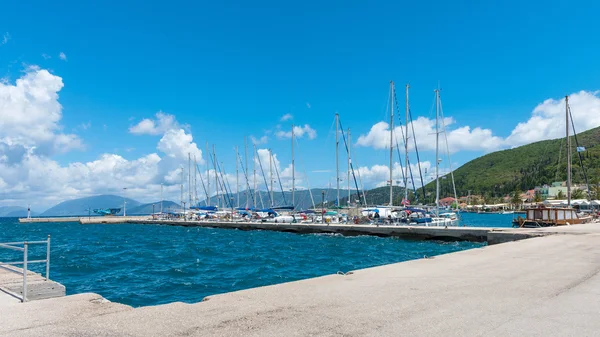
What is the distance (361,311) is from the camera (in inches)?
266

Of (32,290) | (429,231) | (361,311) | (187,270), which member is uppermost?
Result: (32,290)

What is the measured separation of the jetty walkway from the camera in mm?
5754

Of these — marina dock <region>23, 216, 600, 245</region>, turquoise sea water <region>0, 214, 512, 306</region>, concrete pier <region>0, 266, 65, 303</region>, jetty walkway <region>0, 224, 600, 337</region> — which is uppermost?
concrete pier <region>0, 266, 65, 303</region>

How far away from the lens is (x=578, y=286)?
879cm

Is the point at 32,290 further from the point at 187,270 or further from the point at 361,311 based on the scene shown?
the point at 187,270

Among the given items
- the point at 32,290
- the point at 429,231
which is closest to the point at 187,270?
the point at 32,290

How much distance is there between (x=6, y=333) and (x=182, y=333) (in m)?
2.38

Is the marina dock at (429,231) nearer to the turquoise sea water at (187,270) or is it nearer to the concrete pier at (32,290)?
the turquoise sea water at (187,270)

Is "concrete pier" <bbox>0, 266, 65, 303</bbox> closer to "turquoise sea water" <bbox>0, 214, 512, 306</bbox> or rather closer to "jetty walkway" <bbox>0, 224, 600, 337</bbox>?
"jetty walkway" <bbox>0, 224, 600, 337</bbox>

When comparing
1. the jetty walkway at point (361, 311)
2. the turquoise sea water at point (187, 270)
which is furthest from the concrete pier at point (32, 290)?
the turquoise sea water at point (187, 270)

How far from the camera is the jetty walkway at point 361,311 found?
18.9ft

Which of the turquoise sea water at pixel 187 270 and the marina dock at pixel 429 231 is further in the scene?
the marina dock at pixel 429 231

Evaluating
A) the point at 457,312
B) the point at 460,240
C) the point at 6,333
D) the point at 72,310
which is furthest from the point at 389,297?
the point at 460,240

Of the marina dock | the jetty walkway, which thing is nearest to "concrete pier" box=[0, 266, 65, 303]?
the jetty walkway
